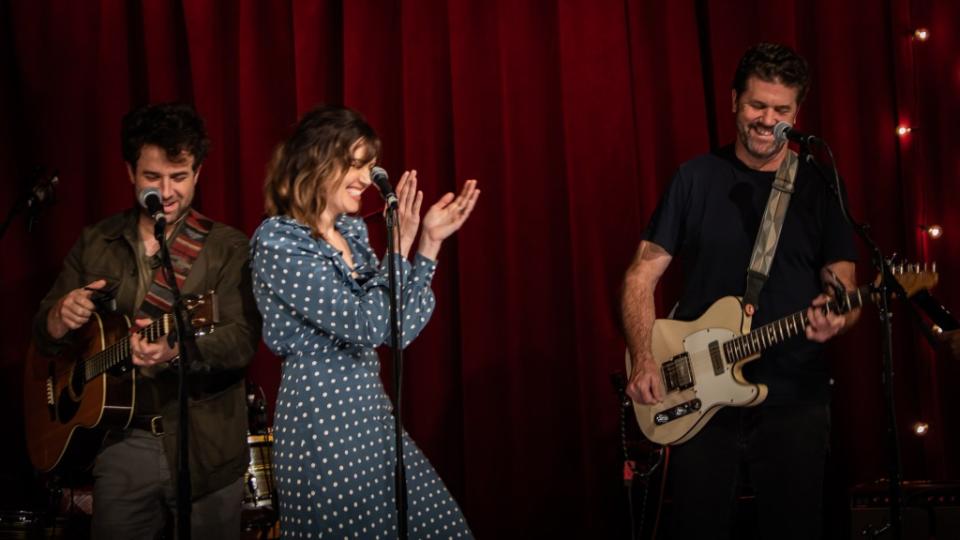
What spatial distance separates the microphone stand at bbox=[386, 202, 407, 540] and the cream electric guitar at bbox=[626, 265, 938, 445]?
120 cm

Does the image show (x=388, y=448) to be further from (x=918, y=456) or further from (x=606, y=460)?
(x=918, y=456)

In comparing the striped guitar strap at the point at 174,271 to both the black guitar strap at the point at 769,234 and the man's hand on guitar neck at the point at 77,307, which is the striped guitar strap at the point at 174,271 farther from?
the black guitar strap at the point at 769,234

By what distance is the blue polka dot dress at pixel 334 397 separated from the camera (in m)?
2.57

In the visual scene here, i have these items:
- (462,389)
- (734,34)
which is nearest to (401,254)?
(462,389)

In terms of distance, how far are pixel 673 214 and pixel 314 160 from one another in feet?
4.45

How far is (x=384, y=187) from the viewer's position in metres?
2.64

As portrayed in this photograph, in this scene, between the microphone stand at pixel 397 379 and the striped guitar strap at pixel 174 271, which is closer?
the microphone stand at pixel 397 379

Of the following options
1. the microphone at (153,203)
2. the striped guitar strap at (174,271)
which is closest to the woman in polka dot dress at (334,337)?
the microphone at (153,203)

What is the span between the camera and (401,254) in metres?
2.76

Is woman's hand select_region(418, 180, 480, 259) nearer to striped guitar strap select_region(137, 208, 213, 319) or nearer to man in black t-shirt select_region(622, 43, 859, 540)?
man in black t-shirt select_region(622, 43, 859, 540)

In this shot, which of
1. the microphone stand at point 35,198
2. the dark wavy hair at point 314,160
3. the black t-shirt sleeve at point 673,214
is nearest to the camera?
the dark wavy hair at point 314,160

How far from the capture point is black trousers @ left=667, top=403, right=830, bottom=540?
321 centimetres

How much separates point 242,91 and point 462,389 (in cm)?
194

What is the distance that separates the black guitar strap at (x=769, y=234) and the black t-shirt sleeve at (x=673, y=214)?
0.95ft
